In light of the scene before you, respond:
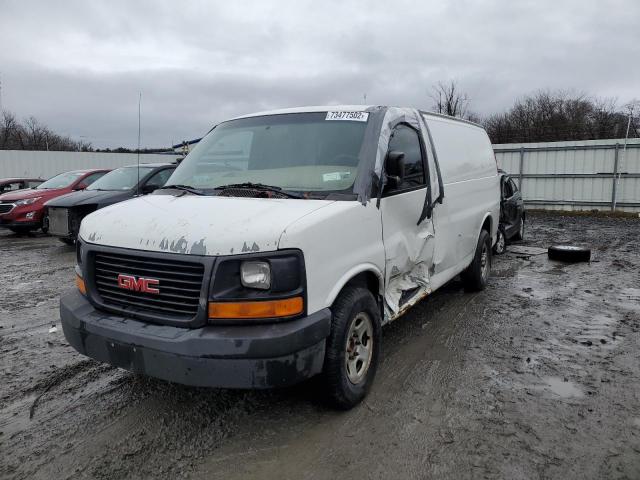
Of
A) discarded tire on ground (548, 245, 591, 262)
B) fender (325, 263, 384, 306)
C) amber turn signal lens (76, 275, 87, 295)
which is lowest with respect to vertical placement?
discarded tire on ground (548, 245, 591, 262)

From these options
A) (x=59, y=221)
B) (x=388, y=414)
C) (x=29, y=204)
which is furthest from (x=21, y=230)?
(x=388, y=414)

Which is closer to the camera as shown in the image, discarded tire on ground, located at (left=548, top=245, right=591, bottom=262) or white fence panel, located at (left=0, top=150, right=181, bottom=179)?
discarded tire on ground, located at (left=548, top=245, right=591, bottom=262)

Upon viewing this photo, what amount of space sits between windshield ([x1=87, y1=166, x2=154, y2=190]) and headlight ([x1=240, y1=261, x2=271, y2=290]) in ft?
26.4

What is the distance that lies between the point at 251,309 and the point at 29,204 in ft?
36.8

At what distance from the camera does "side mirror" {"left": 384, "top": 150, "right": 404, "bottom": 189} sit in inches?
141

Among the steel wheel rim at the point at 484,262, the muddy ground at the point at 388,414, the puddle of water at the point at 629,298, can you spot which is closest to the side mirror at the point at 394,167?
the muddy ground at the point at 388,414

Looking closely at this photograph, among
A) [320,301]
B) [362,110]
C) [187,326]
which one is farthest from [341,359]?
[362,110]

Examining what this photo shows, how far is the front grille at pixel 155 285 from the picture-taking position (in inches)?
109

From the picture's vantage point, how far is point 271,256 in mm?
2715

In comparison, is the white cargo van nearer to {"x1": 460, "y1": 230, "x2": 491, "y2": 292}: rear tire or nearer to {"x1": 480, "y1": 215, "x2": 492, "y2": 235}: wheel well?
{"x1": 460, "y1": 230, "x2": 491, "y2": 292}: rear tire

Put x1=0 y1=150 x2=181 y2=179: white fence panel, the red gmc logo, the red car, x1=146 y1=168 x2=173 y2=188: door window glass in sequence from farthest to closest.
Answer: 1. x1=0 y1=150 x2=181 y2=179: white fence panel
2. the red car
3. x1=146 y1=168 x2=173 y2=188: door window glass
4. the red gmc logo

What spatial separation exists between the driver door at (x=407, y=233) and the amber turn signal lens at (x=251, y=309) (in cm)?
119

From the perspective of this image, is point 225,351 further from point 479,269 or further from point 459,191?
point 479,269

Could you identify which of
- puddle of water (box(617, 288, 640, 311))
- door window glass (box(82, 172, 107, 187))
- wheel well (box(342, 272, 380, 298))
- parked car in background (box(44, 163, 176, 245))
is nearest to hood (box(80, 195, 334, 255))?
wheel well (box(342, 272, 380, 298))
